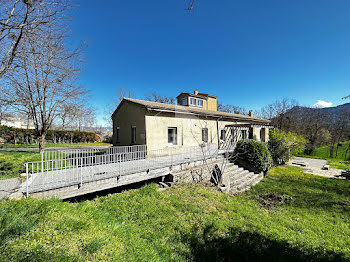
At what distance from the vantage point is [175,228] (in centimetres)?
452

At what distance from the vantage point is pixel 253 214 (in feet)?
19.2

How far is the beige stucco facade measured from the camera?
10.9m

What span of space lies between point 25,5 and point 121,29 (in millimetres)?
5979

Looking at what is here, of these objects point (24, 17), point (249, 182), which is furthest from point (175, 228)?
point (24, 17)

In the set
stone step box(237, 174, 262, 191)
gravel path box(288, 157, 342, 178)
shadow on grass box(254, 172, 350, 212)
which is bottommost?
gravel path box(288, 157, 342, 178)

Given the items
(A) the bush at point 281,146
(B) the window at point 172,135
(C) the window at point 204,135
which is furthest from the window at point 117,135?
(A) the bush at point 281,146

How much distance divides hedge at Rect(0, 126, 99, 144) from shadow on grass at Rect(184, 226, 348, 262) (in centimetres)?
2825

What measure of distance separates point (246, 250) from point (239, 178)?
641cm

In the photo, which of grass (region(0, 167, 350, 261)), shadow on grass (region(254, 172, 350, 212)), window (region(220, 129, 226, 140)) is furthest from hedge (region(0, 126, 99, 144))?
shadow on grass (region(254, 172, 350, 212))

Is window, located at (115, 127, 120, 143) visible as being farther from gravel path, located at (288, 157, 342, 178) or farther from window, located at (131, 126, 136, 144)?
gravel path, located at (288, 157, 342, 178)

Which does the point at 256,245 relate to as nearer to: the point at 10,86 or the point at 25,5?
the point at 25,5

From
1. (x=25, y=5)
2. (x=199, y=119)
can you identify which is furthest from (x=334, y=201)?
(x=25, y=5)

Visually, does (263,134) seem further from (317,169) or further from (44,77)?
(44,77)

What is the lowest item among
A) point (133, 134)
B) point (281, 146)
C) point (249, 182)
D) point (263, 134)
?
point (249, 182)
